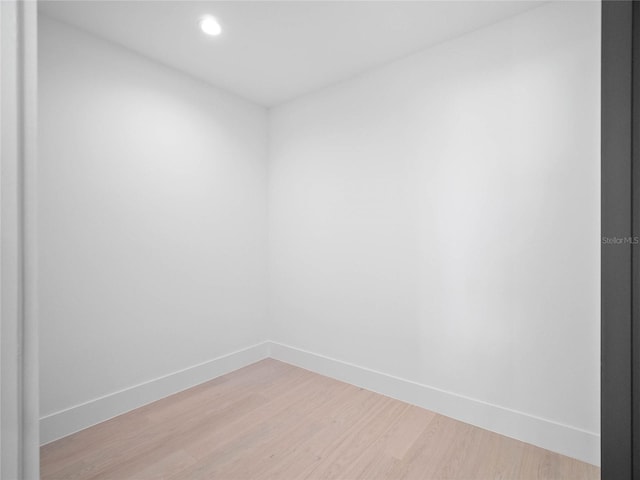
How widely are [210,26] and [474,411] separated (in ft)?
9.81

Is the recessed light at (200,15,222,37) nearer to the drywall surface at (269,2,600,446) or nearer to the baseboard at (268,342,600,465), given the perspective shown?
the drywall surface at (269,2,600,446)

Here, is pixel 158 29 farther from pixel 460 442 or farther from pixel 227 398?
pixel 460 442

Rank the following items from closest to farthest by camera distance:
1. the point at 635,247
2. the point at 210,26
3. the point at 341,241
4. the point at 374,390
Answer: the point at 635,247, the point at 210,26, the point at 374,390, the point at 341,241

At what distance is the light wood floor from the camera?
1.68 m

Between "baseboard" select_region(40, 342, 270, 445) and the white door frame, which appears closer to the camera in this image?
the white door frame

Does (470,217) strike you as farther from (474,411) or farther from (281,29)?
(281,29)

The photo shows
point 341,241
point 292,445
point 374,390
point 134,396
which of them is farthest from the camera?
point 341,241

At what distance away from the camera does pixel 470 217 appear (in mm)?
2113

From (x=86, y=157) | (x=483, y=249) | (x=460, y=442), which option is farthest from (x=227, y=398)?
(x=483, y=249)

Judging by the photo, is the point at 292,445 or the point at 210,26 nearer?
the point at 292,445

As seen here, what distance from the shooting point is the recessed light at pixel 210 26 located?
6.56 feet

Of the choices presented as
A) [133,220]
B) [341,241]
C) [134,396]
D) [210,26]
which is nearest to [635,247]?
[341,241]

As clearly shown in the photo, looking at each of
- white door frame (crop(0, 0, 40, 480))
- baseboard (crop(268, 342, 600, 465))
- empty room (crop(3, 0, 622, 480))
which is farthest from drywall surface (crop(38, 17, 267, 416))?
white door frame (crop(0, 0, 40, 480))

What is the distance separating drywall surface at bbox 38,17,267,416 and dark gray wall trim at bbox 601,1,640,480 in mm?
2571
